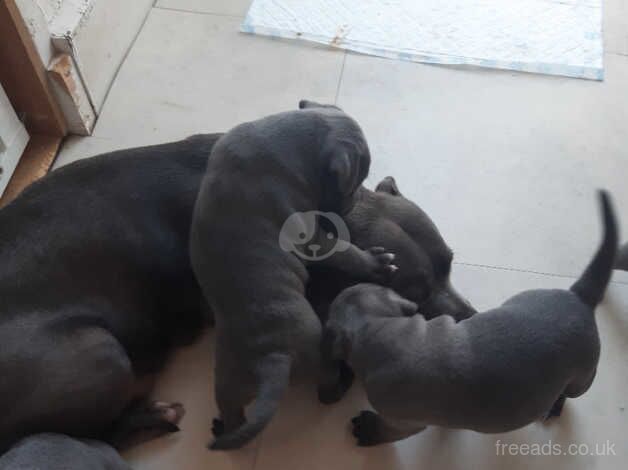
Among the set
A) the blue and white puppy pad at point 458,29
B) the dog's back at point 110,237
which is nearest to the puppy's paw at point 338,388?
the dog's back at point 110,237

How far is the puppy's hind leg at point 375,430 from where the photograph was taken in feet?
4.93

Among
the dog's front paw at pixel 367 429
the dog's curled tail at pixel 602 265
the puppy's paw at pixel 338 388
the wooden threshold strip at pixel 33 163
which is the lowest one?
the dog's front paw at pixel 367 429

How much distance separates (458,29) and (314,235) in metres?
1.20

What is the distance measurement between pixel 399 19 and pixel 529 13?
0.46 meters

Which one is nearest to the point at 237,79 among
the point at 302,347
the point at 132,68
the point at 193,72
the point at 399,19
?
the point at 193,72

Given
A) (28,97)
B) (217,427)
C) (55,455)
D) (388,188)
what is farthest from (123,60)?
(55,455)

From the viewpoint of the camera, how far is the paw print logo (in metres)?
1.51

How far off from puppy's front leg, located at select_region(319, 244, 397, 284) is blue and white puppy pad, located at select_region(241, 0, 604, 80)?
1000mm

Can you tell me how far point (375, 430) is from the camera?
1.55m

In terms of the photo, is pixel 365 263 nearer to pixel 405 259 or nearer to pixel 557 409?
pixel 405 259

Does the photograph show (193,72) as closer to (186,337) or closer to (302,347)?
(186,337)

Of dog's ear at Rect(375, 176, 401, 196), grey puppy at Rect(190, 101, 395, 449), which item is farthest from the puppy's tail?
dog's ear at Rect(375, 176, 401, 196)

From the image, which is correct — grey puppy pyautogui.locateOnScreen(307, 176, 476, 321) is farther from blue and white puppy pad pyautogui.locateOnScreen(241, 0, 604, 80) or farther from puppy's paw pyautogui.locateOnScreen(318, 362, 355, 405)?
blue and white puppy pad pyautogui.locateOnScreen(241, 0, 604, 80)

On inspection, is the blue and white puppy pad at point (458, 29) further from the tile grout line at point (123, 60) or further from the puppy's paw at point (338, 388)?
the puppy's paw at point (338, 388)
